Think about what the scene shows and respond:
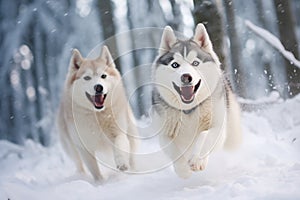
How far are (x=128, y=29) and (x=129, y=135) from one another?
1.03 ft

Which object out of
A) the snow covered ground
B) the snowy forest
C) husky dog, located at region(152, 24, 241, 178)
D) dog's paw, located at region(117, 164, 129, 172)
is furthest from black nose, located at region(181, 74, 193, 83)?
dog's paw, located at region(117, 164, 129, 172)

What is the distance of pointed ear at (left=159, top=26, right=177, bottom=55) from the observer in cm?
158

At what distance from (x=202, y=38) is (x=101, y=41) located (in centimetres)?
30

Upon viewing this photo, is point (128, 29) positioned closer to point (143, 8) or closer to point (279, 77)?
point (143, 8)

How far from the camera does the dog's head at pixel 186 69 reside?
1.56 meters

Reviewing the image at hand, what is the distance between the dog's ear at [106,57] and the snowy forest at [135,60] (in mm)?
16

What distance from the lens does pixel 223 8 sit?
5.31 ft

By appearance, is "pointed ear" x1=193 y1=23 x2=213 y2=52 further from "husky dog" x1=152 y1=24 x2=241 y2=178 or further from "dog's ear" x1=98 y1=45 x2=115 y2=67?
"dog's ear" x1=98 y1=45 x2=115 y2=67

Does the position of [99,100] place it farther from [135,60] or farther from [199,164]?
[199,164]

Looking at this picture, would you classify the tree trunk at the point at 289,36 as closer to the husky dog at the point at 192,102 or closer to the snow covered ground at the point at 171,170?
the snow covered ground at the point at 171,170

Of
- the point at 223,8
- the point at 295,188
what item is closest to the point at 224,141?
the point at 295,188

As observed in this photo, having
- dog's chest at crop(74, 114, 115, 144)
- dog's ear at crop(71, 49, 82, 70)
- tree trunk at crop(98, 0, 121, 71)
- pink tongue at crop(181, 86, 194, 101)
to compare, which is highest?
tree trunk at crop(98, 0, 121, 71)

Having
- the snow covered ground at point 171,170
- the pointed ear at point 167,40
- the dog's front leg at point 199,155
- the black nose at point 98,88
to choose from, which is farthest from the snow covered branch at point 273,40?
the black nose at point 98,88

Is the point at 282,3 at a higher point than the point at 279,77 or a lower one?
higher
